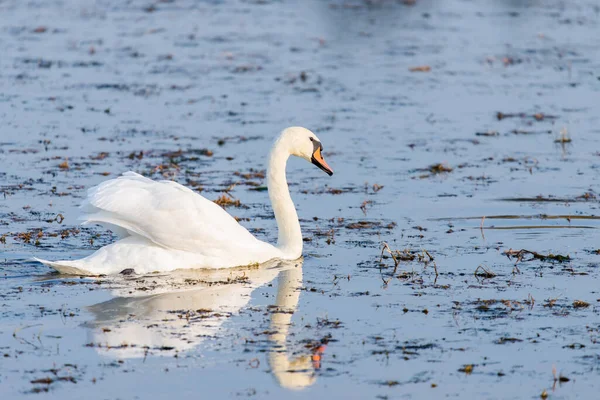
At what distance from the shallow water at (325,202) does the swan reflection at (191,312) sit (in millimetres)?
32

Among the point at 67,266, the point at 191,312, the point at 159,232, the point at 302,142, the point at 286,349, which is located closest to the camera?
the point at 286,349

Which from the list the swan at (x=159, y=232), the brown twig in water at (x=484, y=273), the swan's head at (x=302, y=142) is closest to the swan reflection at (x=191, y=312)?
the swan at (x=159, y=232)

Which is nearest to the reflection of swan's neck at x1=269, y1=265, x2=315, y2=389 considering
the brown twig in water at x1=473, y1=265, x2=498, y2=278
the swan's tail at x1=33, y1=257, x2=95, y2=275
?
the brown twig in water at x1=473, y1=265, x2=498, y2=278

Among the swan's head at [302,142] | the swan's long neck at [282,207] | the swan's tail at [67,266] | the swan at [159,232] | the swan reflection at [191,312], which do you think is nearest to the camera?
the swan reflection at [191,312]

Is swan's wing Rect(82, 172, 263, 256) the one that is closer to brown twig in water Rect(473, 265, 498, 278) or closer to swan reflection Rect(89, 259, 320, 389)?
swan reflection Rect(89, 259, 320, 389)

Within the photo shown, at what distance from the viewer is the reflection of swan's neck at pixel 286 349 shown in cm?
780

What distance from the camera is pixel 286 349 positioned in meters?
8.34

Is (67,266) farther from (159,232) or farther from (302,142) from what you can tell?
(302,142)

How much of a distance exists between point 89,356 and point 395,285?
10.6 feet

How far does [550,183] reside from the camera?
48.1 feet

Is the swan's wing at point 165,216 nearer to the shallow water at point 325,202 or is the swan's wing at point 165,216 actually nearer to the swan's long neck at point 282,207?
the shallow water at point 325,202

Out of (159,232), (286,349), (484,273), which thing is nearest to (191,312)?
(286,349)

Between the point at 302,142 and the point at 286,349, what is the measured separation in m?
3.76

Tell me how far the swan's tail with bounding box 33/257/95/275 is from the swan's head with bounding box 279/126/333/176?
2.53 metres
